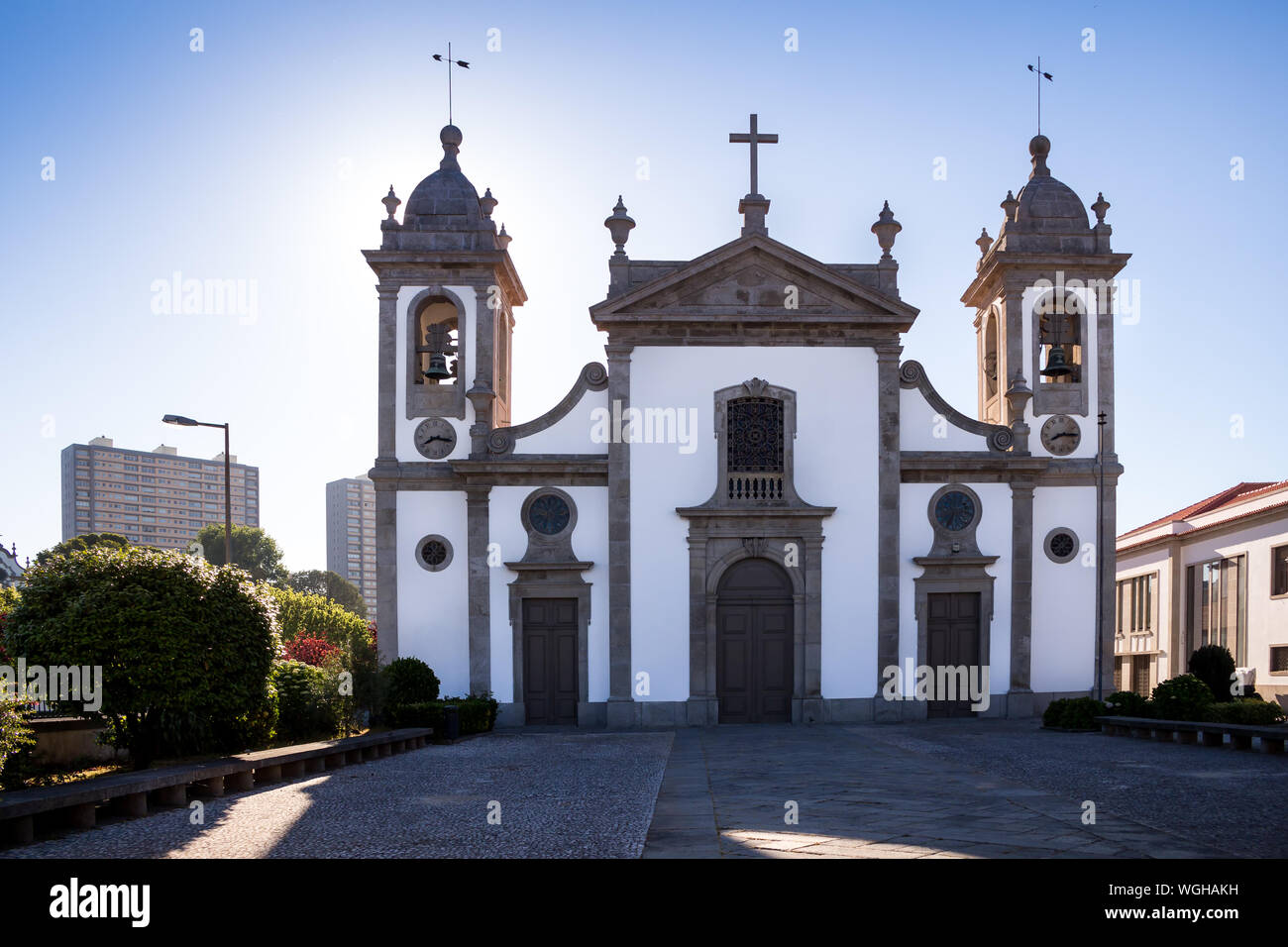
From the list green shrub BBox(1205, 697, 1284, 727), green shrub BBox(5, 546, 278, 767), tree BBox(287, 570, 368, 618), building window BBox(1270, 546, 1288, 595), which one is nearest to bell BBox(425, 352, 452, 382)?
green shrub BBox(5, 546, 278, 767)

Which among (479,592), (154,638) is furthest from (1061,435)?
(154,638)

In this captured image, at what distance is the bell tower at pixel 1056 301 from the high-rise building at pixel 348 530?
5813 inches

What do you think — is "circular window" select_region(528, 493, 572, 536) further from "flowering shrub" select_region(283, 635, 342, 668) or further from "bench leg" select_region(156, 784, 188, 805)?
"bench leg" select_region(156, 784, 188, 805)

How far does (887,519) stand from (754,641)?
13.1 feet

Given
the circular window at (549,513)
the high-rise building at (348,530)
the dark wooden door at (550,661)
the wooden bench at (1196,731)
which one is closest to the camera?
the wooden bench at (1196,731)

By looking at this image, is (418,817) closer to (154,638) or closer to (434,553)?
(154,638)

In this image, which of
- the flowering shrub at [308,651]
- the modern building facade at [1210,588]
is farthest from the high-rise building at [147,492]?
the modern building facade at [1210,588]

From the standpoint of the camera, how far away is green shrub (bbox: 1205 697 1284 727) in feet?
62.4

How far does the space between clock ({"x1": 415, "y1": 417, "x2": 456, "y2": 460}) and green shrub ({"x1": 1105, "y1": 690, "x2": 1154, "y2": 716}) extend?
15026 mm

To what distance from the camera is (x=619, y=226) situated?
25281 mm

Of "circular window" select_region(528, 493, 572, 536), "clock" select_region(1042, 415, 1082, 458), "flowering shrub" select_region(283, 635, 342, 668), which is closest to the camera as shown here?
"circular window" select_region(528, 493, 572, 536)

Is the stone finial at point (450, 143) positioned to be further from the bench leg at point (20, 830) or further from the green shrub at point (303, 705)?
the bench leg at point (20, 830)

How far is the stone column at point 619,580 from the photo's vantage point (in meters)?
24.0
